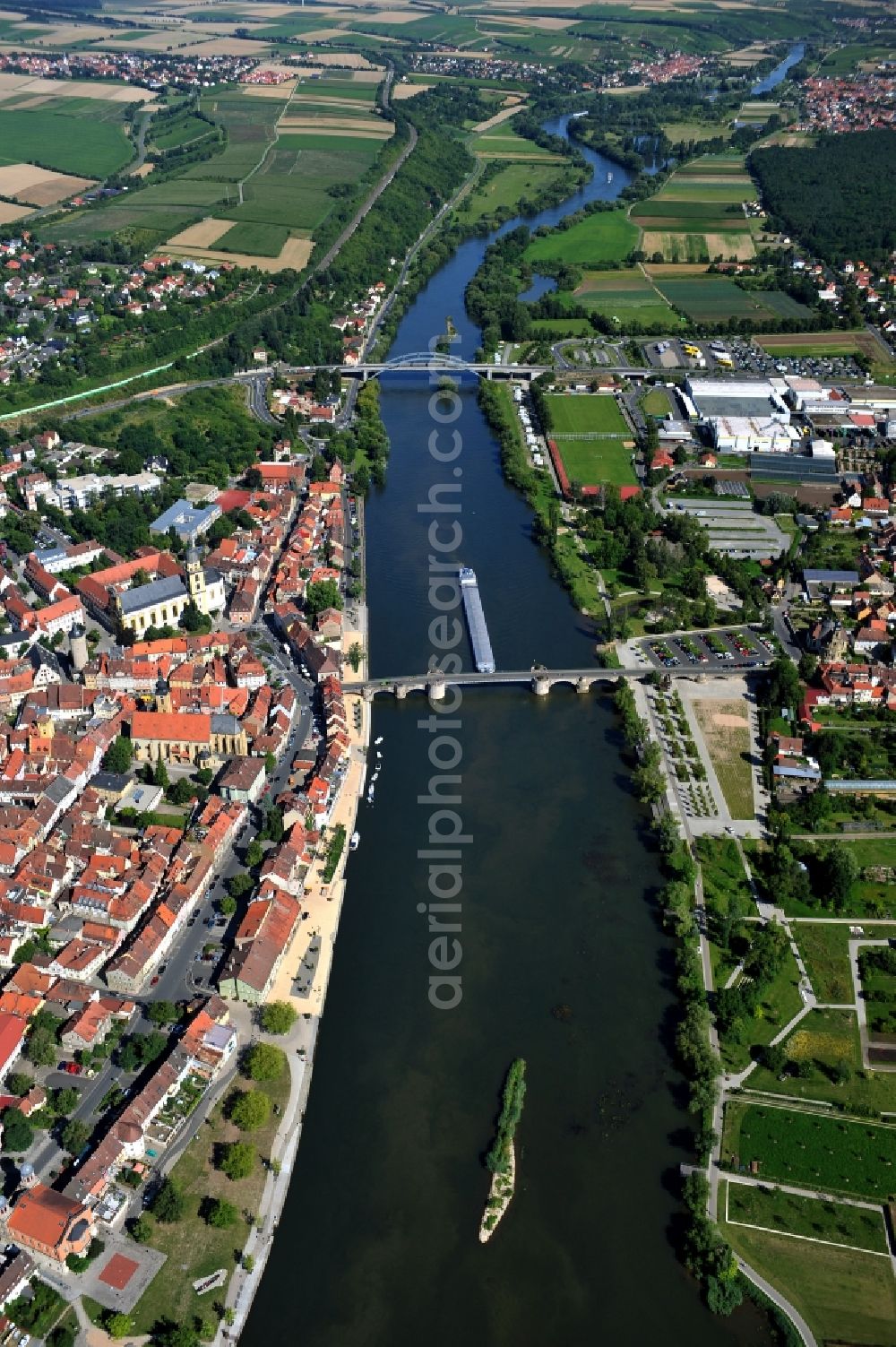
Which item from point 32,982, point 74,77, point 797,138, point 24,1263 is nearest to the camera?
point 24,1263

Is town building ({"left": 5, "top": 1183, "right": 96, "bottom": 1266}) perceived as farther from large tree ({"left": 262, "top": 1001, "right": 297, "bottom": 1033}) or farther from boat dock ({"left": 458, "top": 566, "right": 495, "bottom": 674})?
boat dock ({"left": 458, "top": 566, "right": 495, "bottom": 674})

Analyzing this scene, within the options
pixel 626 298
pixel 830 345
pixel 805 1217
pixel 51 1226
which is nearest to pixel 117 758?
pixel 51 1226

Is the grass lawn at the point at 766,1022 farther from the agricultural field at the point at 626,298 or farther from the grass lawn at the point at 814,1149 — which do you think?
the agricultural field at the point at 626,298

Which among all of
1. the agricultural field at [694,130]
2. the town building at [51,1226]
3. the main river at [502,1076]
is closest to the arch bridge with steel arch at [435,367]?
the main river at [502,1076]

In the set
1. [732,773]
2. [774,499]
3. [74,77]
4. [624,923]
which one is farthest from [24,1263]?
[74,77]

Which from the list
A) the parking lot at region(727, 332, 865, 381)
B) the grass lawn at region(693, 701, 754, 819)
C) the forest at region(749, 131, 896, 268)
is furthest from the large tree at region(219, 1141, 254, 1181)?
the forest at region(749, 131, 896, 268)

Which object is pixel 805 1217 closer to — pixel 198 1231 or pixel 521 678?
pixel 198 1231

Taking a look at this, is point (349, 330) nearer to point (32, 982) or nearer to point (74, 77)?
point (32, 982)
